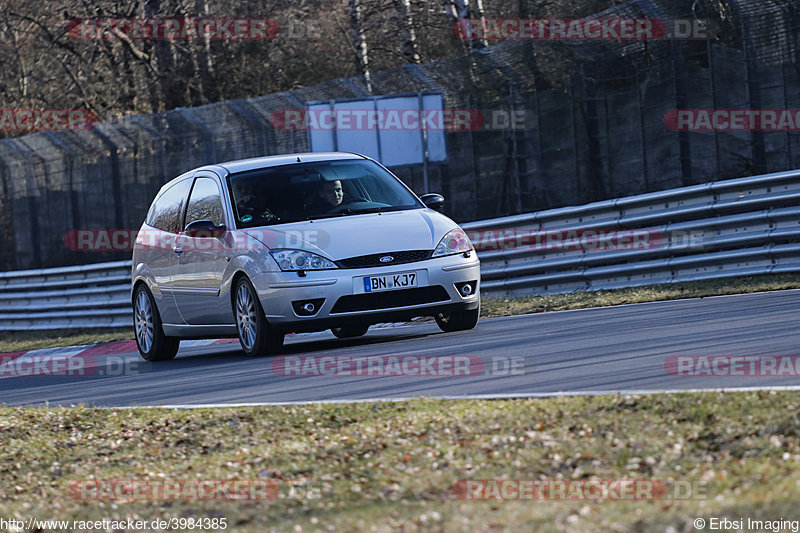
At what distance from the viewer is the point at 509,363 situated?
375 inches

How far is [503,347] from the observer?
10656mm

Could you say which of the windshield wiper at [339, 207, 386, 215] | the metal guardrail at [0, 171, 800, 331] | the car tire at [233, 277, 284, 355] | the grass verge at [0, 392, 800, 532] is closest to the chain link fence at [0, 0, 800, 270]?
the metal guardrail at [0, 171, 800, 331]

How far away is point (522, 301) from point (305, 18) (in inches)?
841

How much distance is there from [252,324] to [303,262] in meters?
0.81

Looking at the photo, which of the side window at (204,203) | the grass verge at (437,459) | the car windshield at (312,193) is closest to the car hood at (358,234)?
the car windshield at (312,193)

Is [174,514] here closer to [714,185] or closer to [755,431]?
[755,431]

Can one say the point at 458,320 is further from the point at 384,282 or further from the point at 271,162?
the point at 271,162

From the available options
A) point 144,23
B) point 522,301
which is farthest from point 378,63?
point 522,301

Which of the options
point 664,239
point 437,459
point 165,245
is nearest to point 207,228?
point 165,245

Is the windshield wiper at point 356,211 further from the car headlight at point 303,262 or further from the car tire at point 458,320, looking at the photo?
the car tire at point 458,320

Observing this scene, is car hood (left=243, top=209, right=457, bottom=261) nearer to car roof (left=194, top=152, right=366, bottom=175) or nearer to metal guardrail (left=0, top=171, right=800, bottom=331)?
car roof (left=194, top=152, right=366, bottom=175)

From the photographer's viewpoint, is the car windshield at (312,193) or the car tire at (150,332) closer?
the car windshield at (312,193)

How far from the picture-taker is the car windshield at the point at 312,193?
40.0 feet

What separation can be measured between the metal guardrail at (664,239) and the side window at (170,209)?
4588mm
